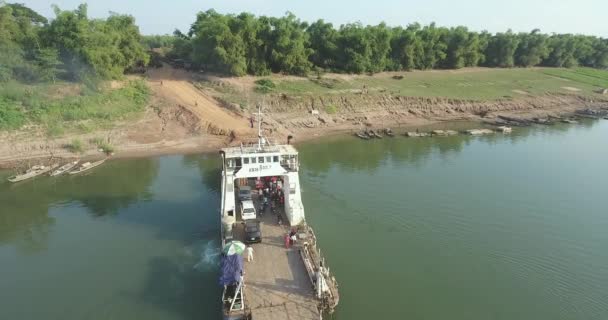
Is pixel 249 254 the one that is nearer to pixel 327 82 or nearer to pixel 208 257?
pixel 208 257

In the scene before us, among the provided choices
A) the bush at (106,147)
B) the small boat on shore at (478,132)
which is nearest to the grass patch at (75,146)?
the bush at (106,147)

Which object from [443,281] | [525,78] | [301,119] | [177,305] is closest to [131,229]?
[177,305]

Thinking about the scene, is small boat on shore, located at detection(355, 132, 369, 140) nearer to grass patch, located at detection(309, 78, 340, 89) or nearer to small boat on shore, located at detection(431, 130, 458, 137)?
small boat on shore, located at detection(431, 130, 458, 137)

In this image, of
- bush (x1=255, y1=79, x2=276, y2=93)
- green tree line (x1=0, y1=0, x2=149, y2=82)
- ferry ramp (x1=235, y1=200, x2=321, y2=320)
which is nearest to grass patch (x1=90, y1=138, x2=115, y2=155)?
green tree line (x1=0, y1=0, x2=149, y2=82)

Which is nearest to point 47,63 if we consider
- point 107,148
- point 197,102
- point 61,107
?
point 61,107

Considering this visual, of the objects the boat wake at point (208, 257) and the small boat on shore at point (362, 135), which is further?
the small boat on shore at point (362, 135)

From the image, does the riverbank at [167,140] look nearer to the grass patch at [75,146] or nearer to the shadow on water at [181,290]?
the grass patch at [75,146]

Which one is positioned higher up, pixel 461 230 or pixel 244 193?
pixel 244 193
